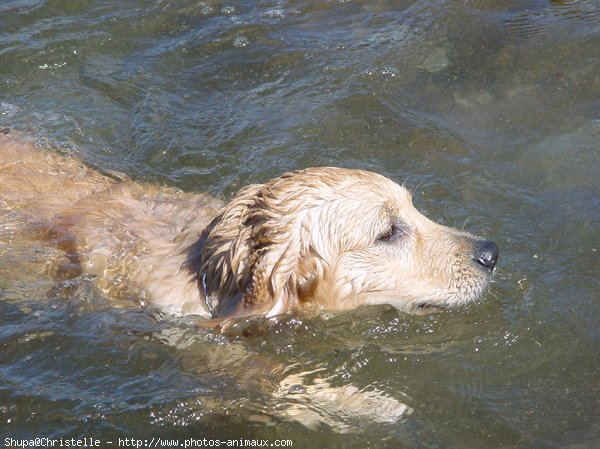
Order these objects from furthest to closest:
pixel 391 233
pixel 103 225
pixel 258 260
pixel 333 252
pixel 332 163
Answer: pixel 332 163 < pixel 103 225 < pixel 391 233 < pixel 333 252 < pixel 258 260

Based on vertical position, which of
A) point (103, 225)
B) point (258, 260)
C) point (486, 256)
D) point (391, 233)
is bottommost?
point (486, 256)

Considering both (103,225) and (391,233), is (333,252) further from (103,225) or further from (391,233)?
(103,225)

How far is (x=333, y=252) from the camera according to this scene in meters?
5.25

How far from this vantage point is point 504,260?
6.04 metres

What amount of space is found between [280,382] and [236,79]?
14.8ft

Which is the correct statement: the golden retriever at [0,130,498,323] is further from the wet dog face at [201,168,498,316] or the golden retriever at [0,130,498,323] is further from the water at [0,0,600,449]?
the water at [0,0,600,449]

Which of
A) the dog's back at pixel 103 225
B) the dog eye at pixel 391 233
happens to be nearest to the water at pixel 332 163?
the dog's back at pixel 103 225

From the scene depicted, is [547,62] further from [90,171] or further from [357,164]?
[90,171]

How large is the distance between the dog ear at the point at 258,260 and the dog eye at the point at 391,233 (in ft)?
1.84

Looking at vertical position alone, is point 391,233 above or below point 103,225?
below

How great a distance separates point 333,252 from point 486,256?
3.56 ft

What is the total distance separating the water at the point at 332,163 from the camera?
4.91 meters

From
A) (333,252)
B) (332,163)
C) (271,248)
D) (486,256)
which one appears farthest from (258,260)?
(332,163)

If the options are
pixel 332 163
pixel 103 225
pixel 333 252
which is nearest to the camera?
pixel 333 252
